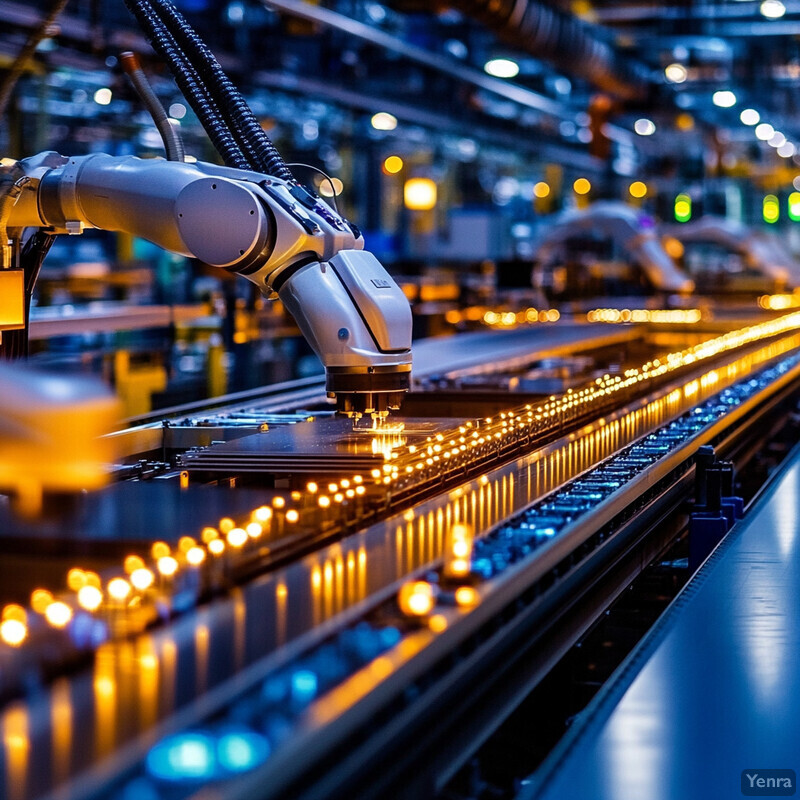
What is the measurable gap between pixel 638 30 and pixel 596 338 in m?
7.76

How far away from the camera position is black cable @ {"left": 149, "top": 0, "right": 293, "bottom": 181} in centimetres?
356

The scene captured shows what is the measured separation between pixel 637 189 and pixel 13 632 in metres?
29.7

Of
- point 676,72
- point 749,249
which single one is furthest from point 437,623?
point 749,249

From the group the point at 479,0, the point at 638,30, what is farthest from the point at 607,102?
the point at 479,0

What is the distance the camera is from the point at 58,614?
1995 mm

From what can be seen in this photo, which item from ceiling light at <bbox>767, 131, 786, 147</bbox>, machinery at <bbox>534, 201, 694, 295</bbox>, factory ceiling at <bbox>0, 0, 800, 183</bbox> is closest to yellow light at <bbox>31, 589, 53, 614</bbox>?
factory ceiling at <bbox>0, 0, 800, 183</bbox>

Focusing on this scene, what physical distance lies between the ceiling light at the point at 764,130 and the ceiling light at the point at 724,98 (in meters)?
3.21

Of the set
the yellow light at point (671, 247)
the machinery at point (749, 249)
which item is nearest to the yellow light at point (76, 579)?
the machinery at point (749, 249)

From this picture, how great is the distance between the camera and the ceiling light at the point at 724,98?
1864 centimetres

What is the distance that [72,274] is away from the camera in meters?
16.4

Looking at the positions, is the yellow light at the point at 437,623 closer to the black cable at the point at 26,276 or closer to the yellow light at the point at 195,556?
the yellow light at the point at 195,556

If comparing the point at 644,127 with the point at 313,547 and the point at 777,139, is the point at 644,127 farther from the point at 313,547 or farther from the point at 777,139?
the point at 313,547

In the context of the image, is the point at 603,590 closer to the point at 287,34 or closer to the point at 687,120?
the point at 287,34

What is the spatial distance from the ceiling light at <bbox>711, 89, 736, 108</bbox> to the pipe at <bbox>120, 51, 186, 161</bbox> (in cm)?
1597
